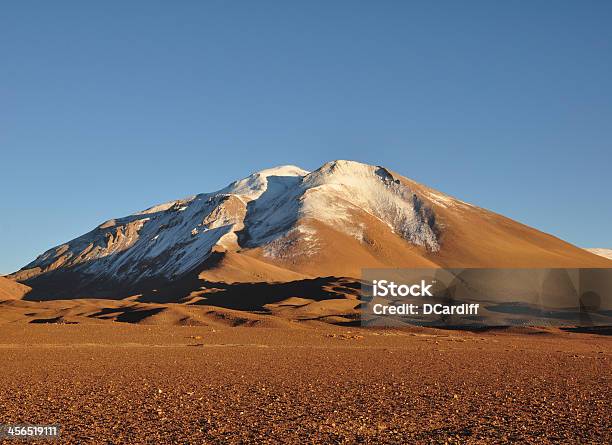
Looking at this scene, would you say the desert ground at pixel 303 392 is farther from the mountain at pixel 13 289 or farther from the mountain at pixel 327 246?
the mountain at pixel 13 289

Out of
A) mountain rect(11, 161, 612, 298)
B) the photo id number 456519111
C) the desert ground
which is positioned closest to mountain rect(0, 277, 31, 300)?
mountain rect(11, 161, 612, 298)

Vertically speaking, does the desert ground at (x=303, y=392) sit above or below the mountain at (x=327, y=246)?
below

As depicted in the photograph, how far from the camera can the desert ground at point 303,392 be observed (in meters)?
16.1

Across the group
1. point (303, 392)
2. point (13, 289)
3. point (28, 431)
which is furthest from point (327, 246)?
point (28, 431)

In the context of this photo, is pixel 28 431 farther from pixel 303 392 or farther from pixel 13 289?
pixel 13 289

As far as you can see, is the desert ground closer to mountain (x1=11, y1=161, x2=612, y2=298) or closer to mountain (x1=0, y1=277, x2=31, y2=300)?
mountain (x1=11, y1=161, x2=612, y2=298)

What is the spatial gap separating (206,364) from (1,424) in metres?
16.2

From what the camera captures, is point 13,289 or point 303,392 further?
point 13,289

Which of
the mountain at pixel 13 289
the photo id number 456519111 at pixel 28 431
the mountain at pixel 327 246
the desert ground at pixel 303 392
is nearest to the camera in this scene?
the photo id number 456519111 at pixel 28 431

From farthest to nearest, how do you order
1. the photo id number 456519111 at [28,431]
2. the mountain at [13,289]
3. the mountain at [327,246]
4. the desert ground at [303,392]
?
1. the mountain at [327,246]
2. the mountain at [13,289]
3. the desert ground at [303,392]
4. the photo id number 456519111 at [28,431]

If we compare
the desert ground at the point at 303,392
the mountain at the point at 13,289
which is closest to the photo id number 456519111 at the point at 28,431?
the desert ground at the point at 303,392

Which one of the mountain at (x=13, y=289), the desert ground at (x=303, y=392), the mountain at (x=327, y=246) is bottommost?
the desert ground at (x=303, y=392)

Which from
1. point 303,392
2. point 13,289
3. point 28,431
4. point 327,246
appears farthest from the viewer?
point 327,246

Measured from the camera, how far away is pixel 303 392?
22.5 metres
